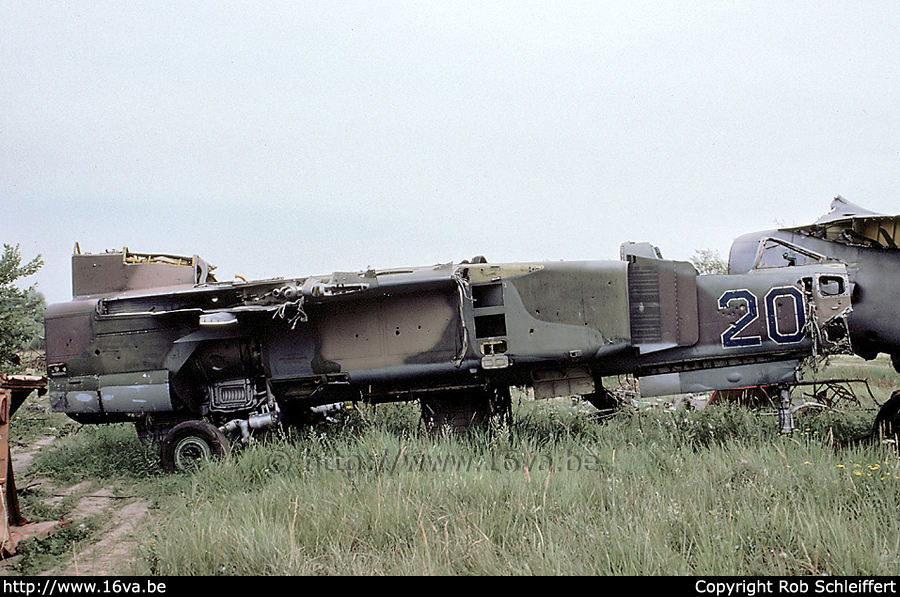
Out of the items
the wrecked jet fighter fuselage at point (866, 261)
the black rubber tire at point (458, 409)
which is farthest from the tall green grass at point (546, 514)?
the wrecked jet fighter fuselage at point (866, 261)

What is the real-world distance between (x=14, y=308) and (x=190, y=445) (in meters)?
7.68

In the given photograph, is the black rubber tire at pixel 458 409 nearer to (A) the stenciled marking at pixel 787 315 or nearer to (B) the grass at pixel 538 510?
(B) the grass at pixel 538 510

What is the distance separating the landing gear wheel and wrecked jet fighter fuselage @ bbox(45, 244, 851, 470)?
2cm

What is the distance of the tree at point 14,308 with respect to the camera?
39.8 ft

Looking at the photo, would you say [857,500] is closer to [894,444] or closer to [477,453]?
[894,444]

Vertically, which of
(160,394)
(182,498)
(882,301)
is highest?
(882,301)

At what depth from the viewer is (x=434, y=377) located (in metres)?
7.32

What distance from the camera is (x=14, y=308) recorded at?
12367 millimetres

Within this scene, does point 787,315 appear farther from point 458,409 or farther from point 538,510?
point 538,510

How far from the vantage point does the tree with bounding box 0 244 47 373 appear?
12125 millimetres

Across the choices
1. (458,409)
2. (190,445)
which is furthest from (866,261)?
(190,445)
